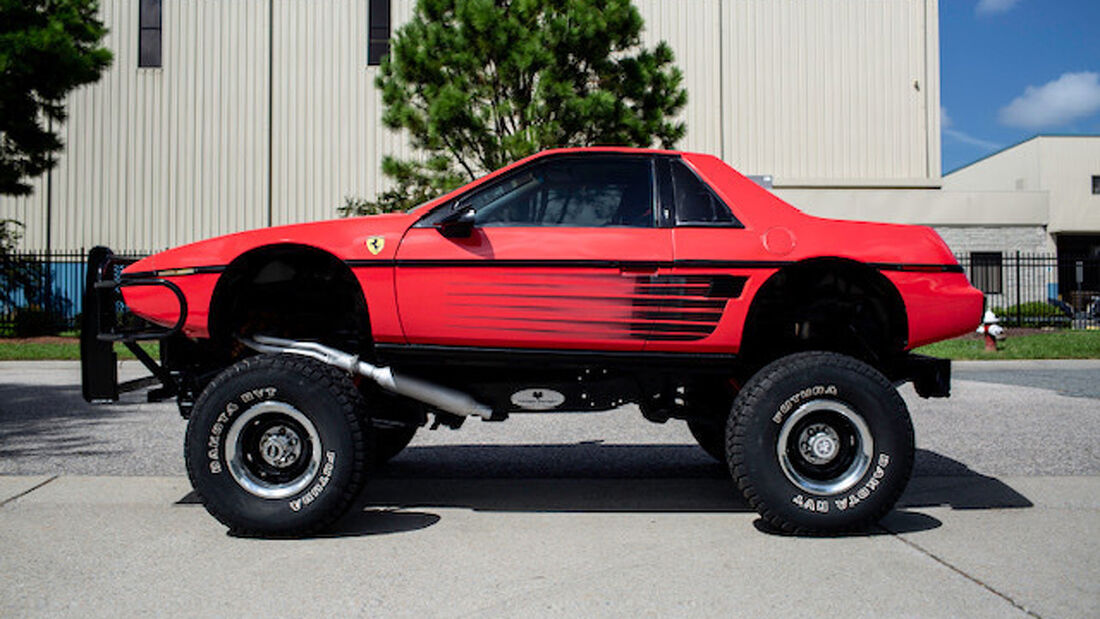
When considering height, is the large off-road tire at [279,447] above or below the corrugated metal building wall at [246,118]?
below

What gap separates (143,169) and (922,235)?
989 inches

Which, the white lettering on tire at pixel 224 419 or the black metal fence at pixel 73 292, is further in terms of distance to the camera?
the black metal fence at pixel 73 292

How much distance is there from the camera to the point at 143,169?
972 inches

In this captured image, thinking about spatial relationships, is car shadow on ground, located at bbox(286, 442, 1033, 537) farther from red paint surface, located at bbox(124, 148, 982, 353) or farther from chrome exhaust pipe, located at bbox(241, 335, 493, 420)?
red paint surface, located at bbox(124, 148, 982, 353)

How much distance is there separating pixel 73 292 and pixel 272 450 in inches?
937

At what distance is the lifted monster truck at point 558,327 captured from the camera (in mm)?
3811

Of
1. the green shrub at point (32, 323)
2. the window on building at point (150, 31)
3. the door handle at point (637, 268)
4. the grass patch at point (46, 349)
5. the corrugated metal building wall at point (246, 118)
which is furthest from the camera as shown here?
the window on building at point (150, 31)

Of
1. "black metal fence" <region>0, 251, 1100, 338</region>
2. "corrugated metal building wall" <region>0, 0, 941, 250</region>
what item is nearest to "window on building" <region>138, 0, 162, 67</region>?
"corrugated metal building wall" <region>0, 0, 941, 250</region>

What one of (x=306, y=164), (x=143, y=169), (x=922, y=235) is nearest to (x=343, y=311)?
(x=922, y=235)

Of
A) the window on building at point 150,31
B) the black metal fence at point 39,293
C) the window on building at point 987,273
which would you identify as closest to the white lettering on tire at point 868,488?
the black metal fence at point 39,293

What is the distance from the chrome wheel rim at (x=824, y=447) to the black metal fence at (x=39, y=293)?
69.8ft

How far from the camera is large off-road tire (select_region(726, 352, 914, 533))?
3.78m

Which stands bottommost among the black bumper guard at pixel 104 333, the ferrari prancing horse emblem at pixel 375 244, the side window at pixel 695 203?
the black bumper guard at pixel 104 333

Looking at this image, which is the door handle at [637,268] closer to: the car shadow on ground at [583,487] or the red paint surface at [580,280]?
the red paint surface at [580,280]
